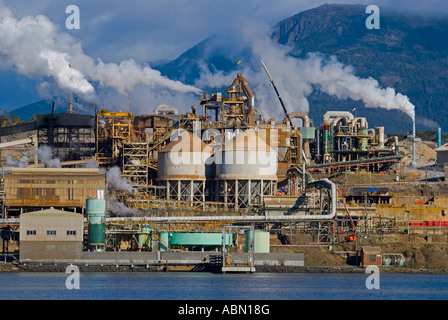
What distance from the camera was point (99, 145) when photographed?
556 ft

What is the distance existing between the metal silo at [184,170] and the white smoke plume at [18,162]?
20.9 metres

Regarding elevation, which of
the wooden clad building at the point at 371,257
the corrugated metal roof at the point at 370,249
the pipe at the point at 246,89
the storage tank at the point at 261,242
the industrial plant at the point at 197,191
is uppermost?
the pipe at the point at 246,89

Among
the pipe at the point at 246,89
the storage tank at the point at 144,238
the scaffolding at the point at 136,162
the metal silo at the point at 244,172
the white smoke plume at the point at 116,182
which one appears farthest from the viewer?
the pipe at the point at 246,89

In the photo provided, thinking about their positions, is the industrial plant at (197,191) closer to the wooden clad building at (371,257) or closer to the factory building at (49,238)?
the factory building at (49,238)

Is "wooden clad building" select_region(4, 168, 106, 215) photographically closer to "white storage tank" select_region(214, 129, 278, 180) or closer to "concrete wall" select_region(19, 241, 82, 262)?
"concrete wall" select_region(19, 241, 82, 262)

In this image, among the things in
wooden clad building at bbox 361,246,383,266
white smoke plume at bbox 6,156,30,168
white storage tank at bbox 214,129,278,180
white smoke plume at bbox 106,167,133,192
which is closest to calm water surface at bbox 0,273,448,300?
wooden clad building at bbox 361,246,383,266

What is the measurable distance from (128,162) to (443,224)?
49.5m

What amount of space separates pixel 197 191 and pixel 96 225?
36809 mm

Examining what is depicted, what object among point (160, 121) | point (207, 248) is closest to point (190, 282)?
point (207, 248)

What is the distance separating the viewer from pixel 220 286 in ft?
333

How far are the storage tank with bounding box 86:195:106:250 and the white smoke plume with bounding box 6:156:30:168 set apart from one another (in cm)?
3190

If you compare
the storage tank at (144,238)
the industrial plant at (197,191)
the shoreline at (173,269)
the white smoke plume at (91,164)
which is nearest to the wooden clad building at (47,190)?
the industrial plant at (197,191)

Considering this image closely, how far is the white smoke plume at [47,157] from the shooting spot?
157500 millimetres

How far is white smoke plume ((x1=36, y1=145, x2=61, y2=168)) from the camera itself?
6201 inches
